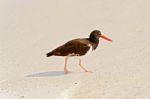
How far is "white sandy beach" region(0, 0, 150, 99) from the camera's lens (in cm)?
803

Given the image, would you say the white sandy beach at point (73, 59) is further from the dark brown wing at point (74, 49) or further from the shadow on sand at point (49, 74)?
the dark brown wing at point (74, 49)

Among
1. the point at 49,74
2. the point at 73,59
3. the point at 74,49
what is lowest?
the point at 49,74

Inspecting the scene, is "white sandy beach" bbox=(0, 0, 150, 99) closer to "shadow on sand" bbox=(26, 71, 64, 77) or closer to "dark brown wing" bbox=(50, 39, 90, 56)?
"shadow on sand" bbox=(26, 71, 64, 77)

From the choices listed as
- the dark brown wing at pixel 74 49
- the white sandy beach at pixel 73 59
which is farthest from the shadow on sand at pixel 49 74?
the dark brown wing at pixel 74 49

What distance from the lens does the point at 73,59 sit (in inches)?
396

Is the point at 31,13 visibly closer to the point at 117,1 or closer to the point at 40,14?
the point at 40,14

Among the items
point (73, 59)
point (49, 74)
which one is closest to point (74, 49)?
point (49, 74)

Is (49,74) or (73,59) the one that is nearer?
(49,74)

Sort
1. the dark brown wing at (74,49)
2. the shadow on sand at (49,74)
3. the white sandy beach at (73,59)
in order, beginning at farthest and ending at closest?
1. the shadow on sand at (49,74)
2. the dark brown wing at (74,49)
3. the white sandy beach at (73,59)

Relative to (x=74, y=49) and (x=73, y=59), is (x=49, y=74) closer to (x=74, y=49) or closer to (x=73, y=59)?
(x=74, y=49)

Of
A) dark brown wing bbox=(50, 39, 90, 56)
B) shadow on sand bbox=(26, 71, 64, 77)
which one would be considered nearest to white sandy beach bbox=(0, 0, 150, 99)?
shadow on sand bbox=(26, 71, 64, 77)

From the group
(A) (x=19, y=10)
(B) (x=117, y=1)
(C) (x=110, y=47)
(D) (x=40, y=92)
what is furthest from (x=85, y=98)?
(A) (x=19, y=10)

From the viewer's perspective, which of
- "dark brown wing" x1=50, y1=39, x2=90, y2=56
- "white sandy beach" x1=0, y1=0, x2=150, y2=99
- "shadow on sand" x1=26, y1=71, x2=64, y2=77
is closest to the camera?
"white sandy beach" x1=0, y1=0, x2=150, y2=99

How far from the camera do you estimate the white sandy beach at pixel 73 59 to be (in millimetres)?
8031
